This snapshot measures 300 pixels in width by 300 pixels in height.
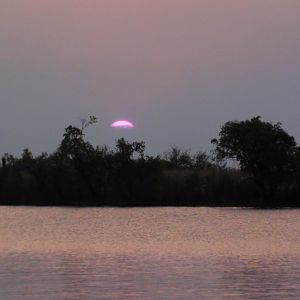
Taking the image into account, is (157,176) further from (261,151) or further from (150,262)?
(150,262)

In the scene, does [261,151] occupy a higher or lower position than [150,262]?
higher

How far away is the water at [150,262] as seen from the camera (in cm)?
1778

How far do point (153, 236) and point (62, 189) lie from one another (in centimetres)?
4379

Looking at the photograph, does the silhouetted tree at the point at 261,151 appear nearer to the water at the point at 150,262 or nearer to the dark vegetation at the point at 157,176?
the dark vegetation at the point at 157,176

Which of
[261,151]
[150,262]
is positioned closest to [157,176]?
[261,151]

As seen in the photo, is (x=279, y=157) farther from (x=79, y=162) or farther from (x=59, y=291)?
(x=59, y=291)

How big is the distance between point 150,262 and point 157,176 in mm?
53434

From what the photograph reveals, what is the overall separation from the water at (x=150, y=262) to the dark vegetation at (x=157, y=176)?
28.6 metres

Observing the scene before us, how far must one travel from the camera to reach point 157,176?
77.6 metres

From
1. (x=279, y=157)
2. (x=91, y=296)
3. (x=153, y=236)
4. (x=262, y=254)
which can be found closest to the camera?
(x=91, y=296)

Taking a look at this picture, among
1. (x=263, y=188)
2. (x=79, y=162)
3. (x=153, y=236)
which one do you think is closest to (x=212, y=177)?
(x=263, y=188)

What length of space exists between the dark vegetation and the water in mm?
28570

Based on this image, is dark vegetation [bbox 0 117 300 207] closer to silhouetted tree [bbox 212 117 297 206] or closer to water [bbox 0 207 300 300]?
silhouetted tree [bbox 212 117 297 206]

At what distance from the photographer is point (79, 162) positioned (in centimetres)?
7919
